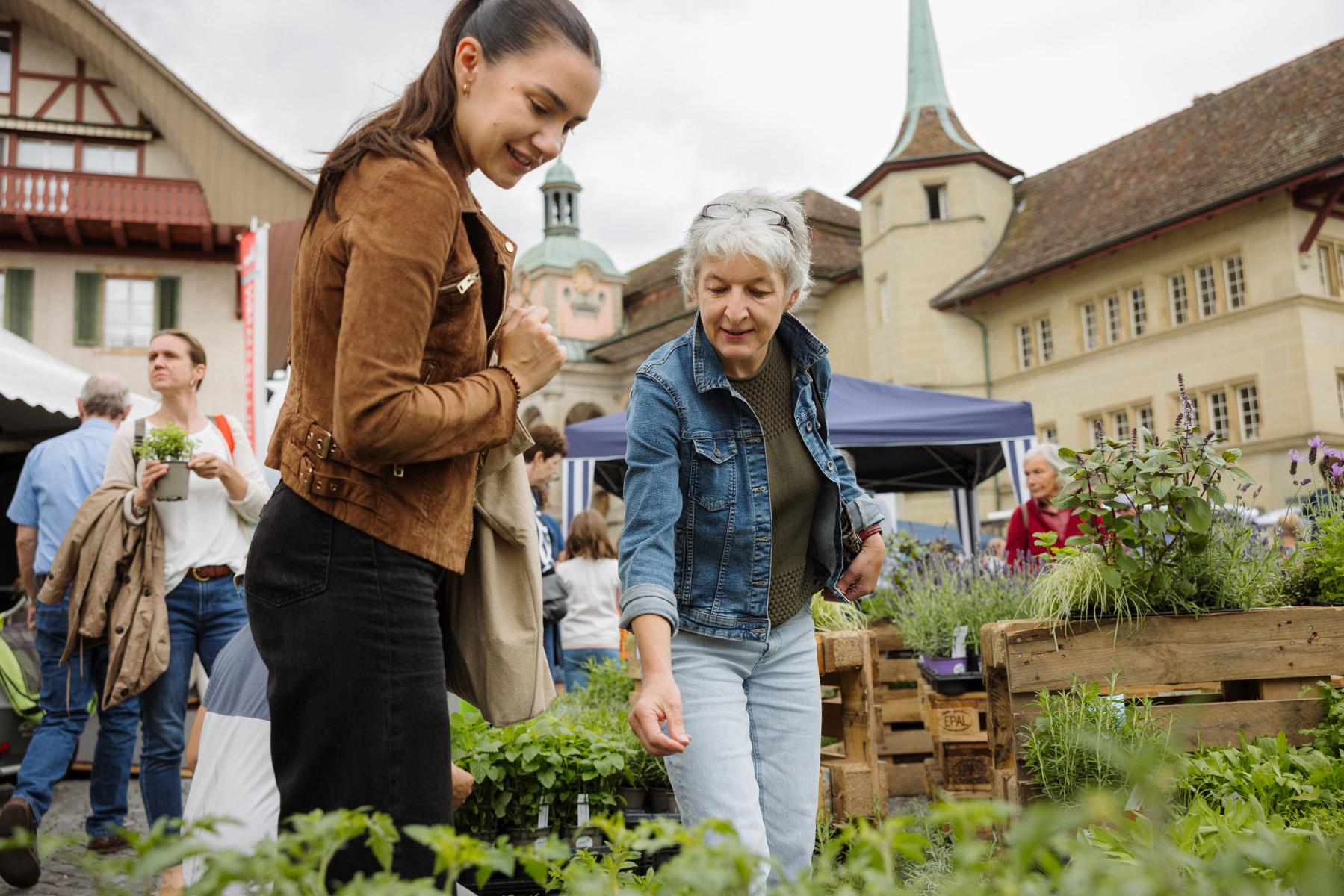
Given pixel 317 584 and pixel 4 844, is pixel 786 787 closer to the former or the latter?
pixel 317 584

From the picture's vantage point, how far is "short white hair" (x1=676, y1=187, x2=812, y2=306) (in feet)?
7.00

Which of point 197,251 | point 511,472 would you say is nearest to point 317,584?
point 511,472

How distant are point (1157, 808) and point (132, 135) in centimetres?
2536

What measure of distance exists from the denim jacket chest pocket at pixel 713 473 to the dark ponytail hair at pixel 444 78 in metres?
0.77

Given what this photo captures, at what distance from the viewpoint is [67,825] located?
5418mm

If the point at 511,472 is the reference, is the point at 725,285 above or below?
above

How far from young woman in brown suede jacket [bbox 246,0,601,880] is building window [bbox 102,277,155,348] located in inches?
905

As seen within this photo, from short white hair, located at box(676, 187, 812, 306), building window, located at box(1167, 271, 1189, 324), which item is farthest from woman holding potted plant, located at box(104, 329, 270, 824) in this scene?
building window, located at box(1167, 271, 1189, 324)

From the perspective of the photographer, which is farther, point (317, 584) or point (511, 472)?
point (511, 472)

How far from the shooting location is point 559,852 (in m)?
0.96

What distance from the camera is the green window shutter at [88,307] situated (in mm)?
22203

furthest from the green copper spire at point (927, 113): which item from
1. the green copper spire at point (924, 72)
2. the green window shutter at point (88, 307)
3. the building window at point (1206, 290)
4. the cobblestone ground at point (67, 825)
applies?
the cobblestone ground at point (67, 825)

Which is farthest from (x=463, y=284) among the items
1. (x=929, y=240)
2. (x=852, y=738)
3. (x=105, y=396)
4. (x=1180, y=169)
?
(x=929, y=240)

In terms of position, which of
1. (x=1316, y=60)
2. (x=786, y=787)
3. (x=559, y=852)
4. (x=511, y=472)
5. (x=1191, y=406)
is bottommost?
(x=786, y=787)
